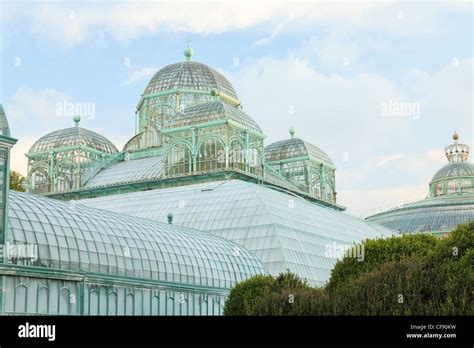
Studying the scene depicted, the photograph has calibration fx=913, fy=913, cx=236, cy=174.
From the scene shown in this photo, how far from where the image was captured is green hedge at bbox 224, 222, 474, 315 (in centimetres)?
4438

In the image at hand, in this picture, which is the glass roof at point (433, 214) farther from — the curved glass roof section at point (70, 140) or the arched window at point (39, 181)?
the arched window at point (39, 181)

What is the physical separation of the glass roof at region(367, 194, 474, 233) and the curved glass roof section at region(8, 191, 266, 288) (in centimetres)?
6516

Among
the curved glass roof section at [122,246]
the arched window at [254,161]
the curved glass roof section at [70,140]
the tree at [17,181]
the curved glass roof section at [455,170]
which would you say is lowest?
the curved glass roof section at [122,246]

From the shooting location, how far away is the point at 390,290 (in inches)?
1821

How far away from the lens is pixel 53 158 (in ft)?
348

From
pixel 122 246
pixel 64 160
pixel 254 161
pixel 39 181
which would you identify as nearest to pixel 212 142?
pixel 254 161

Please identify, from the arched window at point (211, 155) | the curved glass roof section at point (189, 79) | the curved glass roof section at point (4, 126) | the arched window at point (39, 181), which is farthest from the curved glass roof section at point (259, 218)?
the curved glass roof section at point (4, 126)

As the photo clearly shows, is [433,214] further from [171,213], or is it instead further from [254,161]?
[171,213]

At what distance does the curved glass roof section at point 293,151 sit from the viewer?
364 feet

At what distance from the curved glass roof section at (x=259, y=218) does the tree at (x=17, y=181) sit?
22.1 metres

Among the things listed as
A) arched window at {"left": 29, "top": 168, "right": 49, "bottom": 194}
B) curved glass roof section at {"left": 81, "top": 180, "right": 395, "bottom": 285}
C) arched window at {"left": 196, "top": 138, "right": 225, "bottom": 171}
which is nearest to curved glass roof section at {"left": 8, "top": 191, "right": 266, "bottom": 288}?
curved glass roof section at {"left": 81, "top": 180, "right": 395, "bottom": 285}

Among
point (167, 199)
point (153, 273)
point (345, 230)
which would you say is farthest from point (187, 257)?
point (345, 230)

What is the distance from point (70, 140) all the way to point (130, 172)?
1073 centimetres

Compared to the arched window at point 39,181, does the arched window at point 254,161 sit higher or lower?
lower
